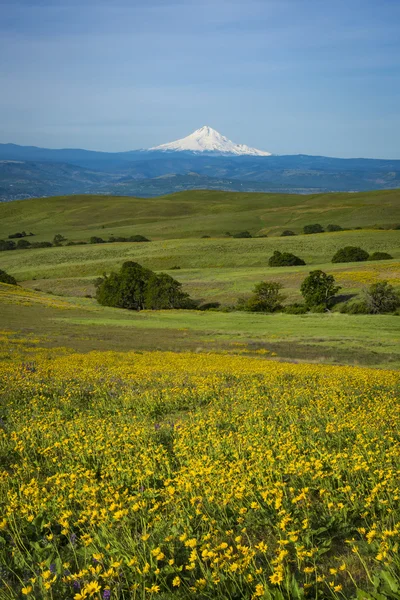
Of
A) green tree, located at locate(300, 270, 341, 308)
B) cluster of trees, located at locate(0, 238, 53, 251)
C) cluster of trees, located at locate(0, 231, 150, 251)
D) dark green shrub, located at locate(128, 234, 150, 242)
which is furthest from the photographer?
dark green shrub, located at locate(128, 234, 150, 242)

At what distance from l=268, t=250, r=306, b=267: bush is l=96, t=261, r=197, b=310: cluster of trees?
88.0 ft

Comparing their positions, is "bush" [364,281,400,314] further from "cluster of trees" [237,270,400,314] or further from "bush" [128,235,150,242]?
"bush" [128,235,150,242]

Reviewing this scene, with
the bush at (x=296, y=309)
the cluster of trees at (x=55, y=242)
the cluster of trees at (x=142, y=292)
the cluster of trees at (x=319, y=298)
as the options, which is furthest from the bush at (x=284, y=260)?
the cluster of trees at (x=55, y=242)

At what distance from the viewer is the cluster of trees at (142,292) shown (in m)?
69.3

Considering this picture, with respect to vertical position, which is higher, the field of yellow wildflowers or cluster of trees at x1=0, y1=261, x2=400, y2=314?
the field of yellow wildflowers

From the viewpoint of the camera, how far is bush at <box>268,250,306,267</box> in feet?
306

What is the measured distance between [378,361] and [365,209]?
6068 inches

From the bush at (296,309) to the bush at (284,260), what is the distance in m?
28.9

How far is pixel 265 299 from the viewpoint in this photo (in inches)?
2564

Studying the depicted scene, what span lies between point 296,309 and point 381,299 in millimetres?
9733

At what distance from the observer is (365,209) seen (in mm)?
172375

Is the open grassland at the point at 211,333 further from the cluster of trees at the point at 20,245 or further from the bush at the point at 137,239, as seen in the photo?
the bush at the point at 137,239

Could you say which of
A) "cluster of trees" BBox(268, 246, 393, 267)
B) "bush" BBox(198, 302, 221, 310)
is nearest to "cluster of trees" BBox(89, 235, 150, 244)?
"cluster of trees" BBox(268, 246, 393, 267)

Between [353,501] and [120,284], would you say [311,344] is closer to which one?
[353,501]
